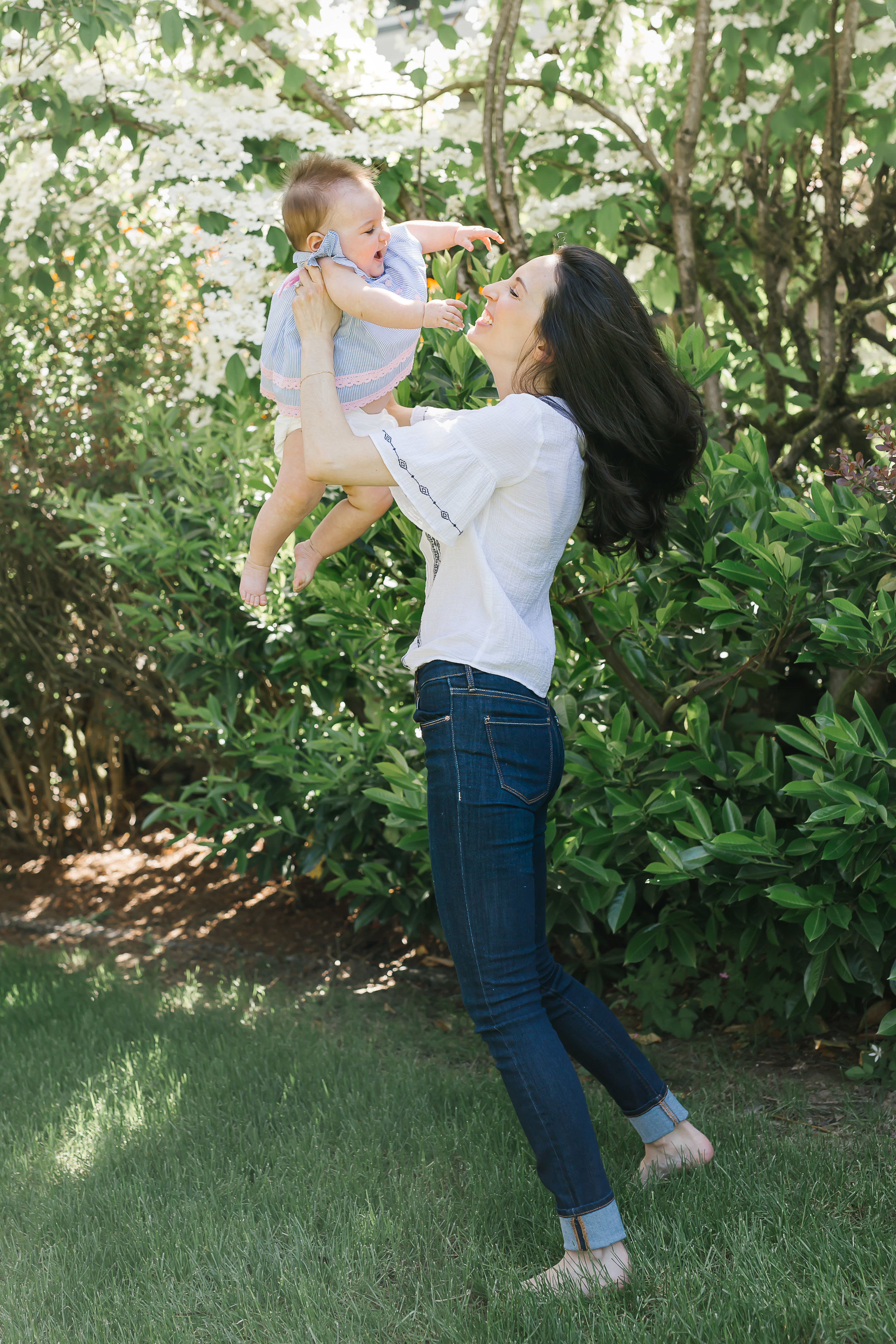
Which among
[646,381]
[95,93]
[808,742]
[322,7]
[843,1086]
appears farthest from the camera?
[322,7]

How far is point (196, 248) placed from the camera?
368cm

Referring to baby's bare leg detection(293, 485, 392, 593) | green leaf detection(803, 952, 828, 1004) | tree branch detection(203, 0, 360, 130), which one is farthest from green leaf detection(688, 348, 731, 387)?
tree branch detection(203, 0, 360, 130)

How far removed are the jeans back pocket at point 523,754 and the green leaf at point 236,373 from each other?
2157mm

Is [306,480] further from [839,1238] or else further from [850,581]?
[839,1238]

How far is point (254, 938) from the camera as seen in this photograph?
184 inches

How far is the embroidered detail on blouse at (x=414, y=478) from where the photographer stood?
6.10 feet

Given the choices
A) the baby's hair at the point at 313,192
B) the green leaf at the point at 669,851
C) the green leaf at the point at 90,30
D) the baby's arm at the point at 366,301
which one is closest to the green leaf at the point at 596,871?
the green leaf at the point at 669,851

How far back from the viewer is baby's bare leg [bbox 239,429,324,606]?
2.13m

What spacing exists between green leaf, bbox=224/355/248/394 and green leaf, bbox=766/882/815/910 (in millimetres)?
2335

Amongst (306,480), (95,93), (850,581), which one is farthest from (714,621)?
(95,93)

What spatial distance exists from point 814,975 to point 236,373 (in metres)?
2.55

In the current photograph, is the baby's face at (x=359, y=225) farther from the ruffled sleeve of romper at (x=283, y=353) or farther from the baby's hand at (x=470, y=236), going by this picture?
the baby's hand at (x=470, y=236)

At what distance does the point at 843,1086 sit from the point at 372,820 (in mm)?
1624

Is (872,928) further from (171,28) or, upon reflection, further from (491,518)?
(171,28)
